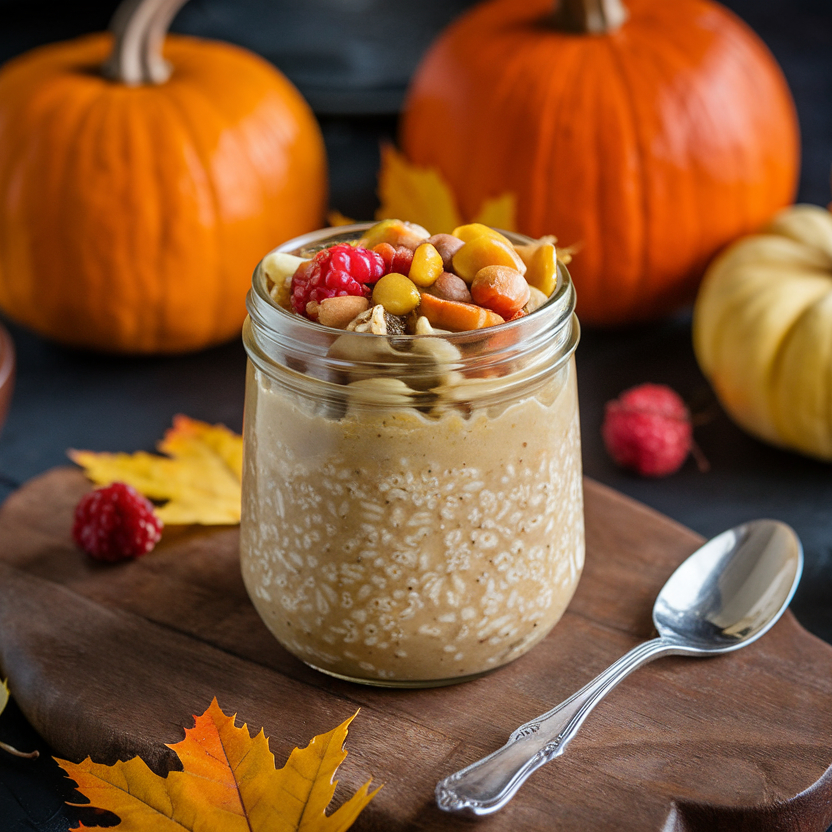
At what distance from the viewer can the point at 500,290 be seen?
32.2 inches

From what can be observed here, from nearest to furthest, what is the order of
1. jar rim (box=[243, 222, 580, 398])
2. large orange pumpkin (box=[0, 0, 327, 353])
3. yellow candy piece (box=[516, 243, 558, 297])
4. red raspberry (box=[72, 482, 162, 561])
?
jar rim (box=[243, 222, 580, 398])
yellow candy piece (box=[516, 243, 558, 297])
red raspberry (box=[72, 482, 162, 561])
large orange pumpkin (box=[0, 0, 327, 353])

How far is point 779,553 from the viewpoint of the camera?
3.58 feet

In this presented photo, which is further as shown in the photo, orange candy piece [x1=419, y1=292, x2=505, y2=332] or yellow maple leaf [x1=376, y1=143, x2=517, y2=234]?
yellow maple leaf [x1=376, y1=143, x2=517, y2=234]

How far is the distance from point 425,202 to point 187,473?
689 mm

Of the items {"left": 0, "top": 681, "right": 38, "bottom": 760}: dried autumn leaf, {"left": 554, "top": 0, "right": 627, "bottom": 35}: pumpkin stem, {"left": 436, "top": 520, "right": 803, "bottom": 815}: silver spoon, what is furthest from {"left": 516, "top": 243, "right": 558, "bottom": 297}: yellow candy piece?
{"left": 554, "top": 0, "right": 627, "bottom": 35}: pumpkin stem

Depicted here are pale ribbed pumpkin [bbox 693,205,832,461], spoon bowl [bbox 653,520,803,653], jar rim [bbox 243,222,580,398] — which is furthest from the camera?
pale ribbed pumpkin [bbox 693,205,832,461]

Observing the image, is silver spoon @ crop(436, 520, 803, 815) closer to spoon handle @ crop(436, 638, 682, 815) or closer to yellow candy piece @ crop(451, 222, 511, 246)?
spoon handle @ crop(436, 638, 682, 815)

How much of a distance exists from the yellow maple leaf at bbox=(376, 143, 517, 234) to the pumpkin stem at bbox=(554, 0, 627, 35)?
0.33m

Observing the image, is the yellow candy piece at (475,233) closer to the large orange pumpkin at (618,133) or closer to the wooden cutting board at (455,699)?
the wooden cutting board at (455,699)

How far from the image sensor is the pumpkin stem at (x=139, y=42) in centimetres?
162

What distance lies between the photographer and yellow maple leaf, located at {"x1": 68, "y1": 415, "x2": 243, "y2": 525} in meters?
1.22

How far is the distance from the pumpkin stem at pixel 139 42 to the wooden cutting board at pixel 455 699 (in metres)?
0.90

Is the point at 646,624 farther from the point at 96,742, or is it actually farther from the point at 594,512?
the point at 96,742

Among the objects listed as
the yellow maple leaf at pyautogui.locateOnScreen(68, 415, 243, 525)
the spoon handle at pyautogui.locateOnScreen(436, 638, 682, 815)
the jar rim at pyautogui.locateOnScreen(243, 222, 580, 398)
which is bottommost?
the yellow maple leaf at pyautogui.locateOnScreen(68, 415, 243, 525)
